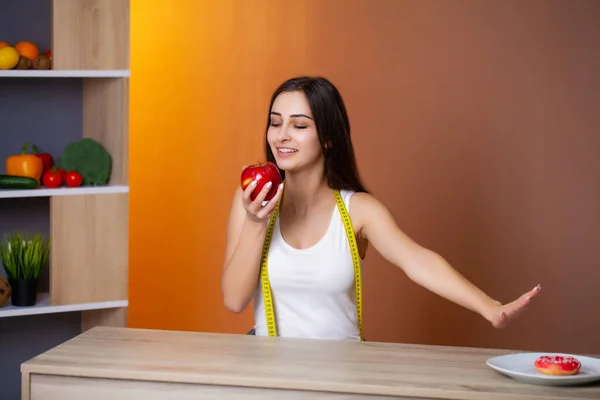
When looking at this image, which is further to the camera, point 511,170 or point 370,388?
point 511,170

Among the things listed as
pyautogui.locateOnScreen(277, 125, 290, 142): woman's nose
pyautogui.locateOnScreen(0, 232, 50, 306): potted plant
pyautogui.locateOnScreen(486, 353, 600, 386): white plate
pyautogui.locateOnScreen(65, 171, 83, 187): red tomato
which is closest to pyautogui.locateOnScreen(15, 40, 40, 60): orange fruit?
pyautogui.locateOnScreen(65, 171, 83, 187): red tomato

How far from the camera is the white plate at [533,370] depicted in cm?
190

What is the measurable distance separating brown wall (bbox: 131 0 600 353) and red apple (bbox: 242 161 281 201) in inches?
77.3

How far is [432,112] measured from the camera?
4285 mm

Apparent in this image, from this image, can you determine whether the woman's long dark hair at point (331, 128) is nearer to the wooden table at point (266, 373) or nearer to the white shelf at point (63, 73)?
the wooden table at point (266, 373)

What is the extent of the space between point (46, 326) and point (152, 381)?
71.5 inches

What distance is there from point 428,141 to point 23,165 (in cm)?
192

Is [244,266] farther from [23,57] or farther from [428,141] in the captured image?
[428,141]

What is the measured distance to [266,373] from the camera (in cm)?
195

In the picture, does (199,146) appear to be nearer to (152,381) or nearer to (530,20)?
(530,20)

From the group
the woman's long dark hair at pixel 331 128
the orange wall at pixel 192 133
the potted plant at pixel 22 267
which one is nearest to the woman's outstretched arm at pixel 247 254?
the woman's long dark hair at pixel 331 128

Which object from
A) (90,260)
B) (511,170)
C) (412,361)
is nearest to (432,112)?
(511,170)

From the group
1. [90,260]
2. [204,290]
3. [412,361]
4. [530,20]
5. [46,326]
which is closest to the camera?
[412,361]

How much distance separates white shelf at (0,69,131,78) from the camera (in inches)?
126
